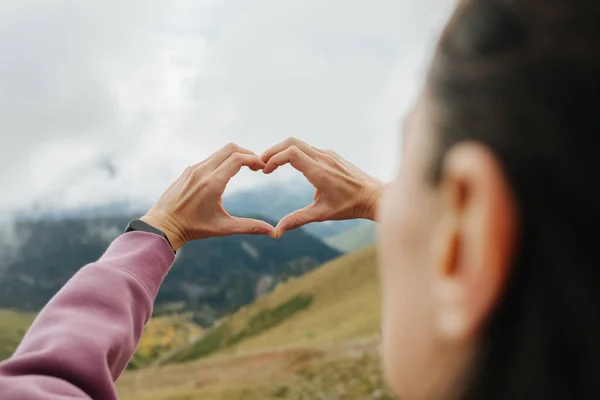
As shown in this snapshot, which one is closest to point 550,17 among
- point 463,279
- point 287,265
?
point 463,279

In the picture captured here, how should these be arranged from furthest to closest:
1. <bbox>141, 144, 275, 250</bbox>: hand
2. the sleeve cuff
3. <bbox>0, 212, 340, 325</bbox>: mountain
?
<bbox>0, 212, 340, 325</bbox>: mountain → <bbox>141, 144, 275, 250</bbox>: hand → the sleeve cuff

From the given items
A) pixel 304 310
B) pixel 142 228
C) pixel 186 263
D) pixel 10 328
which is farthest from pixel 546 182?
pixel 186 263

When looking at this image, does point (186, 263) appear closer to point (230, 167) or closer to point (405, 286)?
point (230, 167)

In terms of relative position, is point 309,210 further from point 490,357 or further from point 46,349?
point 490,357

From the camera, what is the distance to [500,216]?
0.39 meters

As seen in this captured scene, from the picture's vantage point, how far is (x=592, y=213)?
0.40 meters

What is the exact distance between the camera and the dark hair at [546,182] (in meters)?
0.39

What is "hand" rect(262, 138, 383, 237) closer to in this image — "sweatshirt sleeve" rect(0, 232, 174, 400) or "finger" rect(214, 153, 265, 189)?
"finger" rect(214, 153, 265, 189)

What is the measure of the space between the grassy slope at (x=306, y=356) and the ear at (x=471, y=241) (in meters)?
4.02

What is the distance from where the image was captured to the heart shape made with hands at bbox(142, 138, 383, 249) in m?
1.26

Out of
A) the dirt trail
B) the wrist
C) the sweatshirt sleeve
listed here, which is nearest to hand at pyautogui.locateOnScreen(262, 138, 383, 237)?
the wrist

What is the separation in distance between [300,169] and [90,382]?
2.14ft

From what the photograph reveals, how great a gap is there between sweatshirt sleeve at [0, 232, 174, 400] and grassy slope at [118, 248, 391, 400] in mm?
3525

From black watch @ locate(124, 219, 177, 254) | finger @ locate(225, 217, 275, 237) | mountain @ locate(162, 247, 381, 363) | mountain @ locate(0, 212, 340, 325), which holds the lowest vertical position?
mountain @ locate(0, 212, 340, 325)
